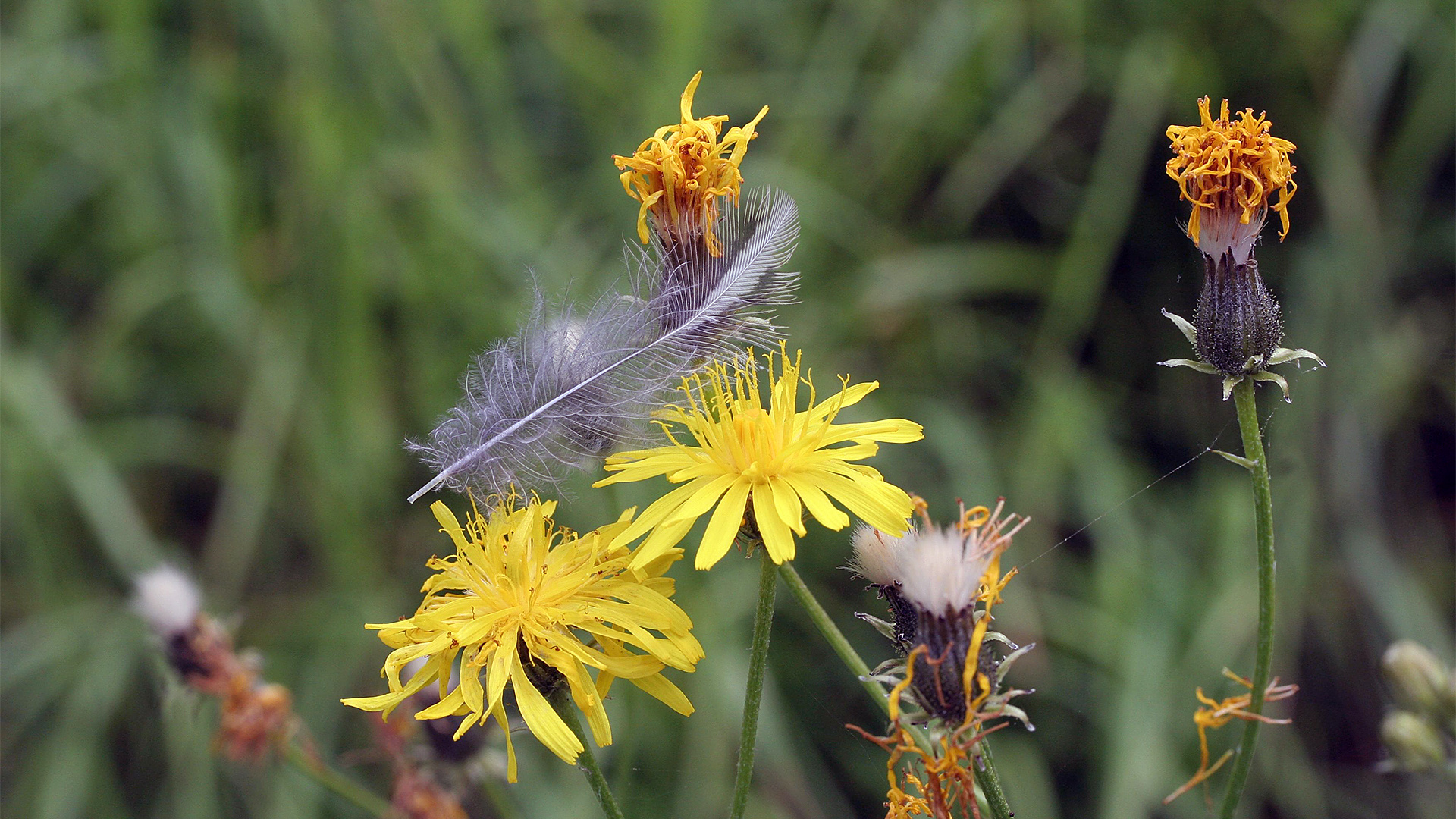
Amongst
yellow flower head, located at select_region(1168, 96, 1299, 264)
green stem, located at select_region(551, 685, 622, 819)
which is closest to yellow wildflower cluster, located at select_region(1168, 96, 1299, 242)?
yellow flower head, located at select_region(1168, 96, 1299, 264)

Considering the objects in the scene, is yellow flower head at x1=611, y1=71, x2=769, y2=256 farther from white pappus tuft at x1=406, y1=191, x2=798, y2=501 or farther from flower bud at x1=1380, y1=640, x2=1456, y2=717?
flower bud at x1=1380, y1=640, x2=1456, y2=717

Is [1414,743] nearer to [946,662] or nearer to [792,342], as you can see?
[946,662]

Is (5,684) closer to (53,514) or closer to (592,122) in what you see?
(53,514)

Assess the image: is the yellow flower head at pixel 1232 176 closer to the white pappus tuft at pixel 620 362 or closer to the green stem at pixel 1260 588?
the green stem at pixel 1260 588

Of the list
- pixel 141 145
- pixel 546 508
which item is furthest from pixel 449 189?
pixel 546 508

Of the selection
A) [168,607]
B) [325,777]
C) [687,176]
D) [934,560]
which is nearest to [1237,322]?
[934,560]

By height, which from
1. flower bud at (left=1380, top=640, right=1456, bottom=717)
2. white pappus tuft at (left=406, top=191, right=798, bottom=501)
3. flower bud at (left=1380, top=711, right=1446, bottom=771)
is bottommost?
flower bud at (left=1380, top=711, right=1446, bottom=771)
